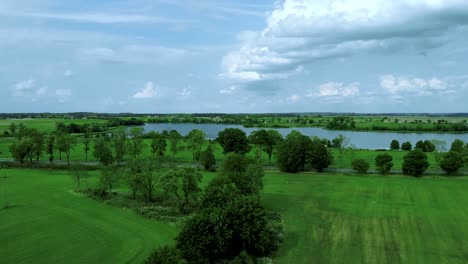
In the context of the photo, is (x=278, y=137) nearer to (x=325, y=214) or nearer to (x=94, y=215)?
(x=325, y=214)

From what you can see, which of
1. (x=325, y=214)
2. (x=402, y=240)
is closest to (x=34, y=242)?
(x=325, y=214)

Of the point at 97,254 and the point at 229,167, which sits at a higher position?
the point at 229,167

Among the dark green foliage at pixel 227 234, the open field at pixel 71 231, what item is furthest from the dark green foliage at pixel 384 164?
the open field at pixel 71 231

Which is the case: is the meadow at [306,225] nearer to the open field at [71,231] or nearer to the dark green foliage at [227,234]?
the open field at [71,231]

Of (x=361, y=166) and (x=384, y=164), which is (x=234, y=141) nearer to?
(x=361, y=166)

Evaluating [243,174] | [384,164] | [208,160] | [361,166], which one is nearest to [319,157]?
[361,166]

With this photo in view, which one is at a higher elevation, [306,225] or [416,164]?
[416,164]

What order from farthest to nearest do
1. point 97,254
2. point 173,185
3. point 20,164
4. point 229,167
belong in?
1. point 20,164
2. point 229,167
3. point 173,185
4. point 97,254
